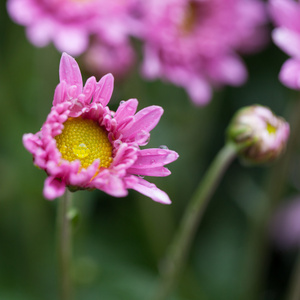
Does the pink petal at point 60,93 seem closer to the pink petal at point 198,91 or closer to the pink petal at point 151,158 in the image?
the pink petal at point 151,158

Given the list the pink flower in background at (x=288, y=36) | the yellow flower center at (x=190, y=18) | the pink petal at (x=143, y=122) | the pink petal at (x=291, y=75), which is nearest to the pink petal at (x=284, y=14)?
the pink flower in background at (x=288, y=36)

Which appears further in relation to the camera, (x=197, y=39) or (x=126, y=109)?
(x=197, y=39)

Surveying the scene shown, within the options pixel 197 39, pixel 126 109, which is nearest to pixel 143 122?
pixel 126 109

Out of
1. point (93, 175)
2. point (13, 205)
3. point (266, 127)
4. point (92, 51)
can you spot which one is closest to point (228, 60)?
point (92, 51)

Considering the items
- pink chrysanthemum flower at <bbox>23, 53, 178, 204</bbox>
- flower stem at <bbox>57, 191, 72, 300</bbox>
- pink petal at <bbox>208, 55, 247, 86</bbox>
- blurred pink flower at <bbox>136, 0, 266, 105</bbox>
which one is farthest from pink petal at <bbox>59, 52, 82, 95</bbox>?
pink petal at <bbox>208, 55, 247, 86</bbox>

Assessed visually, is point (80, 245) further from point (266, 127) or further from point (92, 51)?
point (266, 127)

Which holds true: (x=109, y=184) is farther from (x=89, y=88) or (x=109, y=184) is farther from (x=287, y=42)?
(x=287, y=42)
